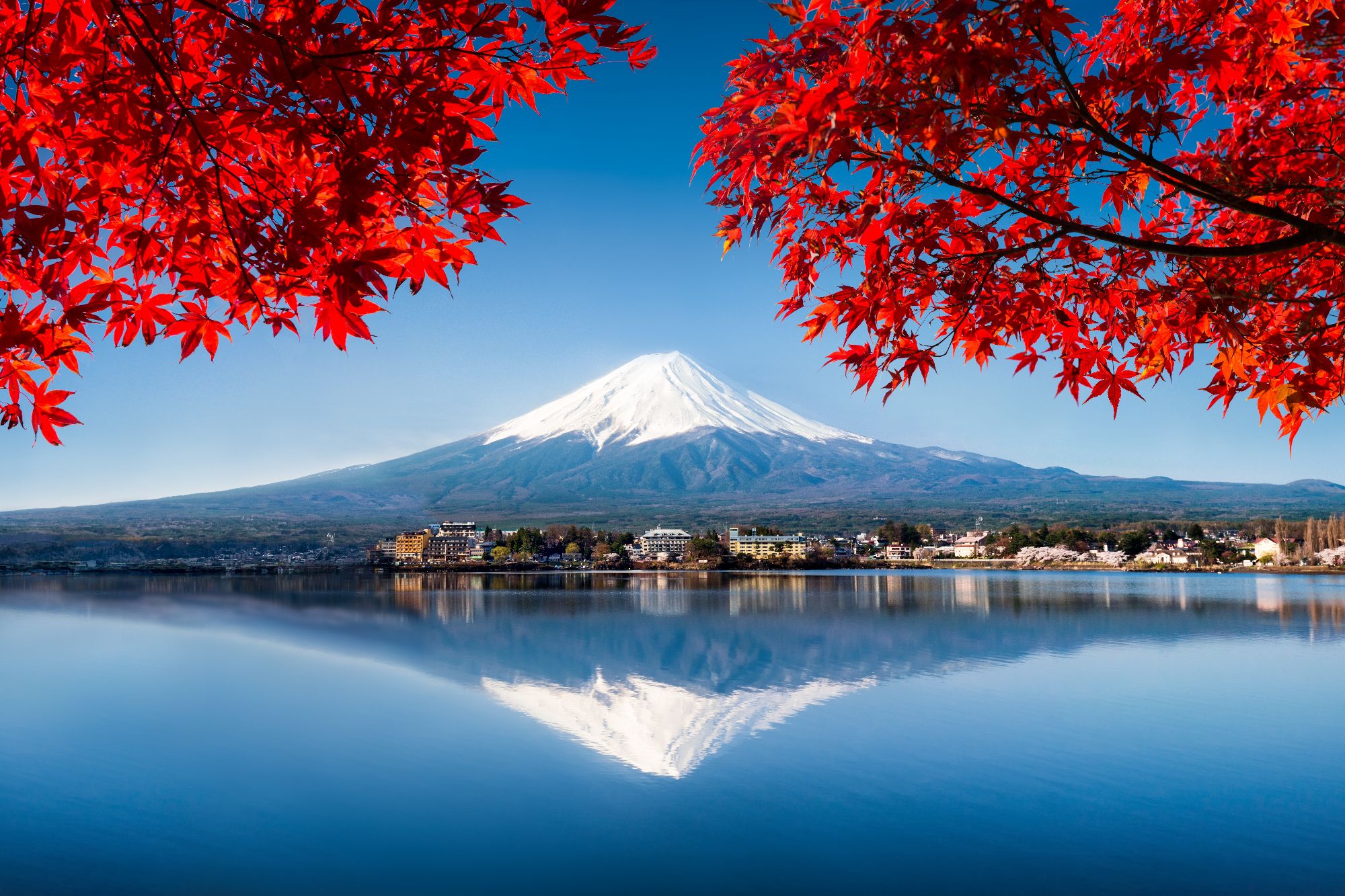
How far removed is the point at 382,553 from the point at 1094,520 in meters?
59.8

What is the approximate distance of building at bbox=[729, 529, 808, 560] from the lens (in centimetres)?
5484

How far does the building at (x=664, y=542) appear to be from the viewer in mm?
53500

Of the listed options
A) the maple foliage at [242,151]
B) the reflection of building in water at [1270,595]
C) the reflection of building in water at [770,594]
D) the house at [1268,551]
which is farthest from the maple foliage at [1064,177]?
the house at [1268,551]

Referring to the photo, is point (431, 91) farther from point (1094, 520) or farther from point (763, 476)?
point (763, 476)

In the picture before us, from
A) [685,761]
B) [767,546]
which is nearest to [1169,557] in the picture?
[767,546]

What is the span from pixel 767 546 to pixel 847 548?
8.32m

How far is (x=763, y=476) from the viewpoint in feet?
300

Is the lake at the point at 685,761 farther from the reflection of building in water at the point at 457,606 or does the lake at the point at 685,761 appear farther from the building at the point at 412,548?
the building at the point at 412,548

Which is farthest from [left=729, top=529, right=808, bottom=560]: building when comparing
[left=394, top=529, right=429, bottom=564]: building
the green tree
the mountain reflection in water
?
the mountain reflection in water

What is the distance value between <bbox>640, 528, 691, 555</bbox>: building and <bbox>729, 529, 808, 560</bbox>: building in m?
3.47

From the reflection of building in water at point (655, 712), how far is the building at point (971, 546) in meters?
53.8

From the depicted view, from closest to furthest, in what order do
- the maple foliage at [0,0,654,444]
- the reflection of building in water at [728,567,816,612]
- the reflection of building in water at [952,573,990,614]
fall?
the maple foliage at [0,0,654,444] → the reflection of building in water at [728,567,816,612] → the reflection of building in water at [952,573,990,614]

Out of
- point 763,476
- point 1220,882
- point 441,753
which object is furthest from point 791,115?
point 763,476

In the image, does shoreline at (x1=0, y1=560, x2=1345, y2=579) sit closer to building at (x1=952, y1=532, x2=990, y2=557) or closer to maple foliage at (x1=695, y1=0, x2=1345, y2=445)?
building at (x1=952, y1=532, x2=990, y2=557)
